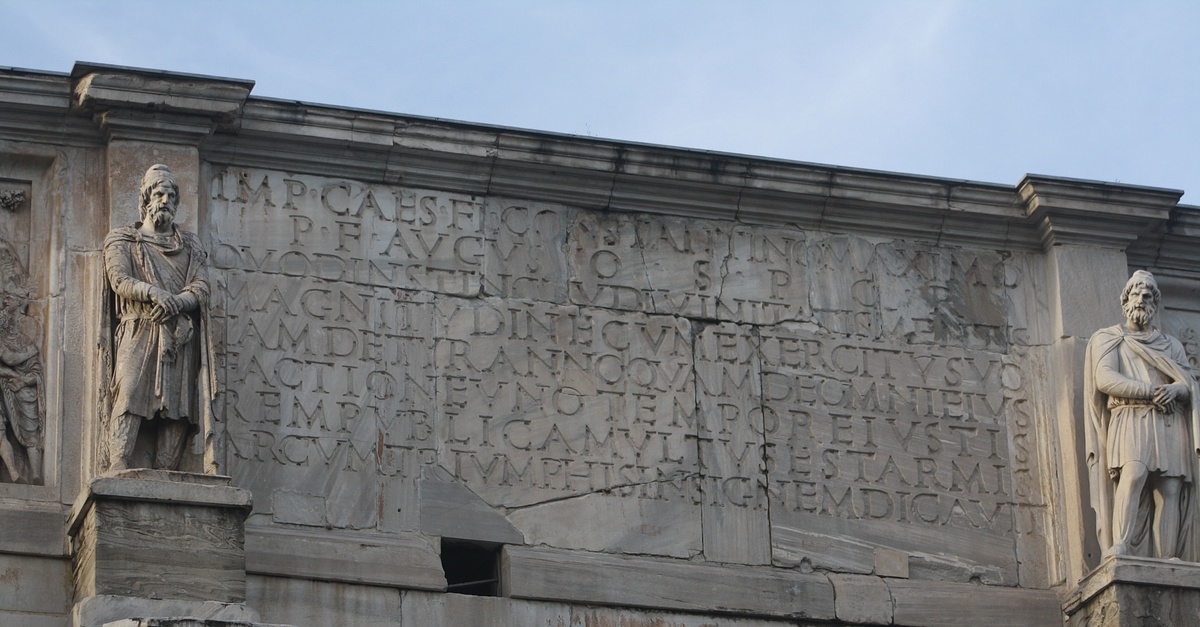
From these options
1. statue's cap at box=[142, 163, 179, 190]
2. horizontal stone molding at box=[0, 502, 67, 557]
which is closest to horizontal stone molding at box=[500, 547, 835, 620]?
horizontal stone molding at box=[0, 502, 67, 557]

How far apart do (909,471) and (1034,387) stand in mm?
1147

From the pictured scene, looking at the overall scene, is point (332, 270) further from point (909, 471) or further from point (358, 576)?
point (909, 471)

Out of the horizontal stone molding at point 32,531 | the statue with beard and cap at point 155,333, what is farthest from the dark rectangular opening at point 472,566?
the horizontal stone molding at point 32,531

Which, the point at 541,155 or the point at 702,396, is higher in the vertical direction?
the point at 541,155

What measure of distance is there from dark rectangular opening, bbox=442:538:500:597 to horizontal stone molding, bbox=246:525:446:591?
299 mm

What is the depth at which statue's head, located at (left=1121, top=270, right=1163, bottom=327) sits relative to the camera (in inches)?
701

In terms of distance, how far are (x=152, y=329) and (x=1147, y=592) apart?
6.14 m

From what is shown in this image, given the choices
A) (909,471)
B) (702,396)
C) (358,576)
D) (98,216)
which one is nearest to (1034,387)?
(909,471)

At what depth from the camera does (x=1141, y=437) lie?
1738 cm

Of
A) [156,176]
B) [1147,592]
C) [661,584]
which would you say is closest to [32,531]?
[156,176]

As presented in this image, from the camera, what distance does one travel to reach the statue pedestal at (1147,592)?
16.8 m

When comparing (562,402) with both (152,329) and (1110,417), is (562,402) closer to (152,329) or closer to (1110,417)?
(152,329)

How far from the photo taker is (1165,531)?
680 inches

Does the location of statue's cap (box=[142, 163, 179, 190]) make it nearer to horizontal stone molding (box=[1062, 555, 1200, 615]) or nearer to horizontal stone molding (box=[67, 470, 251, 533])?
horizontal stone molding (box=[67, 470, 251, 533])
